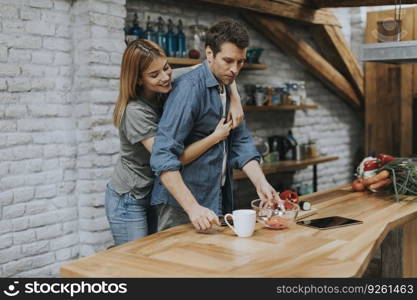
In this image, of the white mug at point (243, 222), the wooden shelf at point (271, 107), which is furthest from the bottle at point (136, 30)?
the white mug at point (243, 222)

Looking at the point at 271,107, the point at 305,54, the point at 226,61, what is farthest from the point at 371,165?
the point at 305,54

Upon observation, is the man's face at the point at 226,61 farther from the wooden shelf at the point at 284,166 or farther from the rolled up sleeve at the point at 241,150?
the wooden shelf at the point at 284,166

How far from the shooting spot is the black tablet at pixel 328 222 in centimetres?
229

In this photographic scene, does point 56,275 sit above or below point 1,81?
below

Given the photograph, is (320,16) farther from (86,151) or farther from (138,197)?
(138,197)

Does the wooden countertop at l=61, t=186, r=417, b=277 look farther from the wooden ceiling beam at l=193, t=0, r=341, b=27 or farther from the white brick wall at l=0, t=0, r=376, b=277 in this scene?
the wooden ceiling beam at l=193, t=0, r=341, b=27

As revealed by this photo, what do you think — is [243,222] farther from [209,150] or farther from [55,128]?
[55,128]

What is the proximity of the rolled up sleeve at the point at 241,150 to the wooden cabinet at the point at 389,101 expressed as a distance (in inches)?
154

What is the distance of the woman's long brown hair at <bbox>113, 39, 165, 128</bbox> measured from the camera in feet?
8.20

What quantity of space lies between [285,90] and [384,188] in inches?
109

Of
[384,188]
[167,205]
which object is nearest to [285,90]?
[384,188]

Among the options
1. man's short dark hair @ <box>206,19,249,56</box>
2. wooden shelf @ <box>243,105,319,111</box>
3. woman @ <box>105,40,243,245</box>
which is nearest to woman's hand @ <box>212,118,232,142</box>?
woman @ <box>105,40,243,245</box>

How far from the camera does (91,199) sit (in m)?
3.65

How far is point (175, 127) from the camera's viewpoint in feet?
7.43
